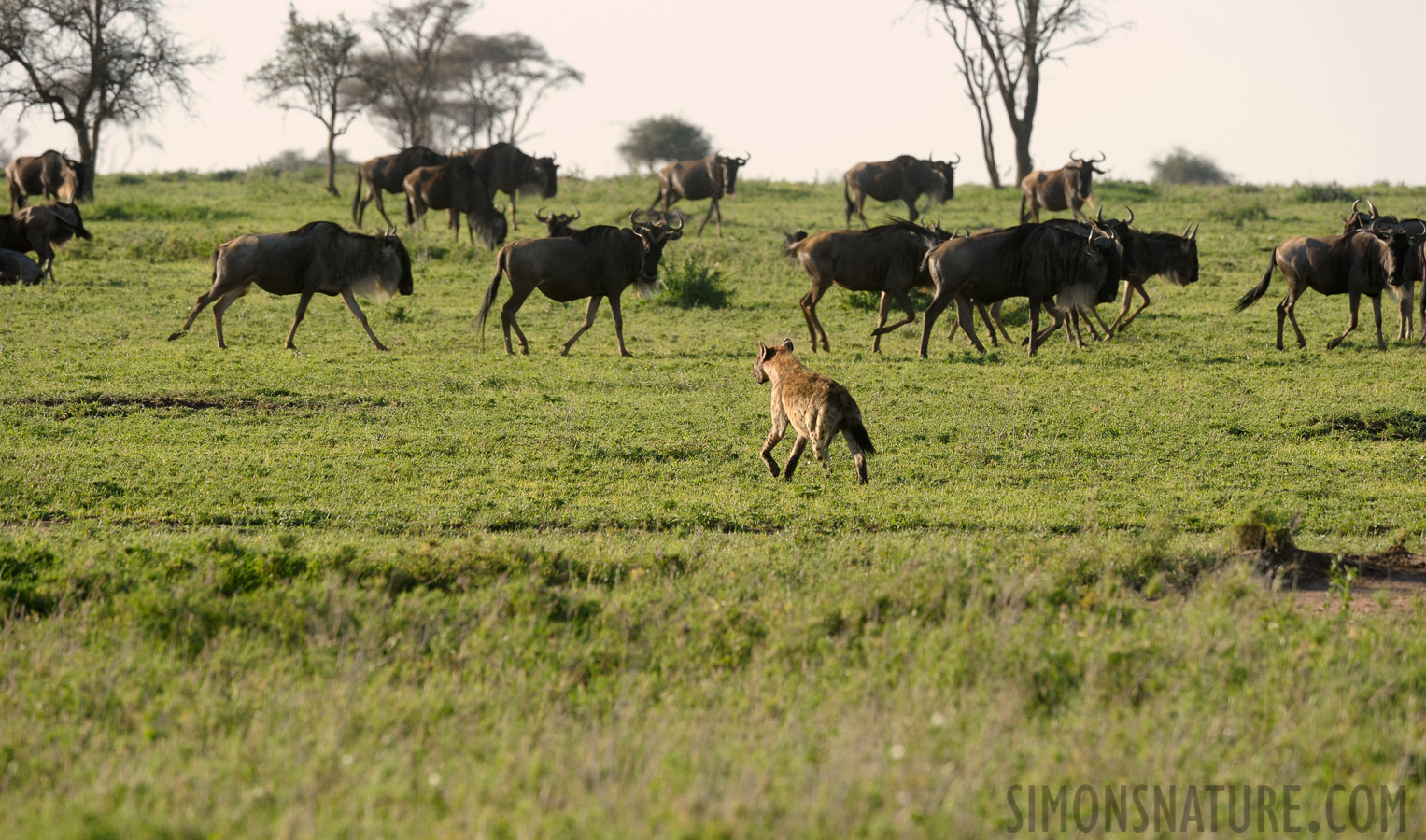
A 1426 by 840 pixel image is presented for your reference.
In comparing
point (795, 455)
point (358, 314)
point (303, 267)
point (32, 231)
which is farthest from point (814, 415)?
point (32, 231)

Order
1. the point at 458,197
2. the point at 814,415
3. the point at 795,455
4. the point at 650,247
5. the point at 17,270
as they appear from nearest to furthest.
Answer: the point at 814,415 → the point at 795,455 → the point at 650,247 → the point at 17,270 → the point at 458,197

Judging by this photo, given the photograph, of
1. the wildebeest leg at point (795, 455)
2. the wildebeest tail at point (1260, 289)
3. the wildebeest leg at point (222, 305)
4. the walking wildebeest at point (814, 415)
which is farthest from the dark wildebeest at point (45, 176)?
the wildebeest tail at point (1260, 289)

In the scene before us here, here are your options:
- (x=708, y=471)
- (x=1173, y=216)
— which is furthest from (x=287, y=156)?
(x=708, y=471)

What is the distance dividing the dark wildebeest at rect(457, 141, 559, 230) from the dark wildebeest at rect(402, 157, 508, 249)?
2.13 metres

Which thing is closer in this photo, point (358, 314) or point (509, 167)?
point (358, 314)

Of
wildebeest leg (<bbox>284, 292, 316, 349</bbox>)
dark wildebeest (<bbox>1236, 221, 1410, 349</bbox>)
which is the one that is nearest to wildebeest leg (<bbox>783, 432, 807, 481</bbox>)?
wildebeest leg (<bbox>284, 292, 316, 349</bbox>)

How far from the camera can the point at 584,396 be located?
11.9m

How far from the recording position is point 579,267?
14.7m

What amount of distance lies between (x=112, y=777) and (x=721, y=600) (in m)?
2.84

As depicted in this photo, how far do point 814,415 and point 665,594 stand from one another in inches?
101

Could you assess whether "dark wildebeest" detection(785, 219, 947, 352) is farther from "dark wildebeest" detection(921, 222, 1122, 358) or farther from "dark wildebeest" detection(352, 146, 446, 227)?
"dark wildebeest" detection(352, 146, 446, 227)

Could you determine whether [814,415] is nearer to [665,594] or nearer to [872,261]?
[665,594]

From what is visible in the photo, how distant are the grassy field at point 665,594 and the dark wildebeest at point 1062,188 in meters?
11.2

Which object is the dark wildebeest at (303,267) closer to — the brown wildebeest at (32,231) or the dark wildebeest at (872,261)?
the dark wildebeest at (872,261)
